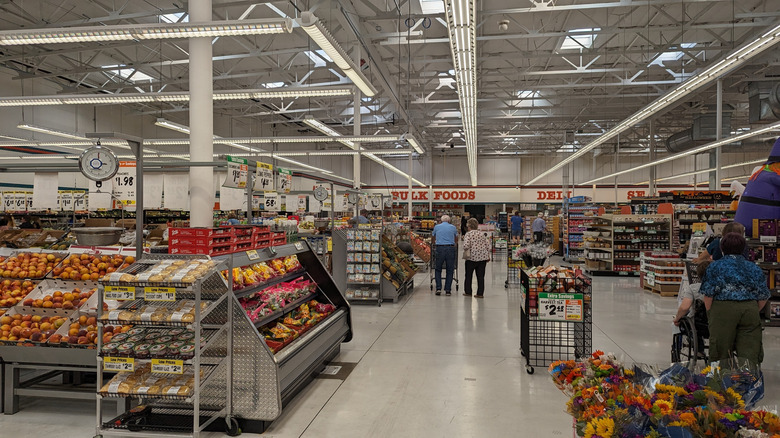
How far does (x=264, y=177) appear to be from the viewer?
571cm

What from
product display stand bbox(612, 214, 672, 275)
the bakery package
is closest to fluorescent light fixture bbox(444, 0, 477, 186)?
the bakery package

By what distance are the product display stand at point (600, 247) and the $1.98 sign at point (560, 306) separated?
8.89m

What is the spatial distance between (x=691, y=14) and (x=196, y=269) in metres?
12.6

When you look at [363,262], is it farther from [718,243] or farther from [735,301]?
[735,301]

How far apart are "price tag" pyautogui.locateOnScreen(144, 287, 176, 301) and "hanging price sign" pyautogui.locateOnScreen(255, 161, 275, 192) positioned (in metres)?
2.34

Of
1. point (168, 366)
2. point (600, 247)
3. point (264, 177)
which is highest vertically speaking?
point (264, 177)

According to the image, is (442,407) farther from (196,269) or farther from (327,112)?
(327,112)

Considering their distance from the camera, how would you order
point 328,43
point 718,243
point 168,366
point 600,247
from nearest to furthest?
point 168,366
point 718,243
point 328,43
point 600,247

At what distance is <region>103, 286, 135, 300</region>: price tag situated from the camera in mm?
3291

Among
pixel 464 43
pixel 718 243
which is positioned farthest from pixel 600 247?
pixel 464 43

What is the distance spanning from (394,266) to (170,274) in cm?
614

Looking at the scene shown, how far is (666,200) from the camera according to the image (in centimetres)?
1366

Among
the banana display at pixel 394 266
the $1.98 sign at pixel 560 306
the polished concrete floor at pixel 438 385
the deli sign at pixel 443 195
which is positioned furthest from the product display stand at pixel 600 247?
the deli sign at pixel 443 195

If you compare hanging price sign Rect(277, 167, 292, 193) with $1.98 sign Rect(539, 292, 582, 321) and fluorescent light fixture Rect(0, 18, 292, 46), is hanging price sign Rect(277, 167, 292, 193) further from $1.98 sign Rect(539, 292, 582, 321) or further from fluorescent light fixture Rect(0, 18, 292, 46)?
$1.98 sign Rect(539, 292, 582, 321)
